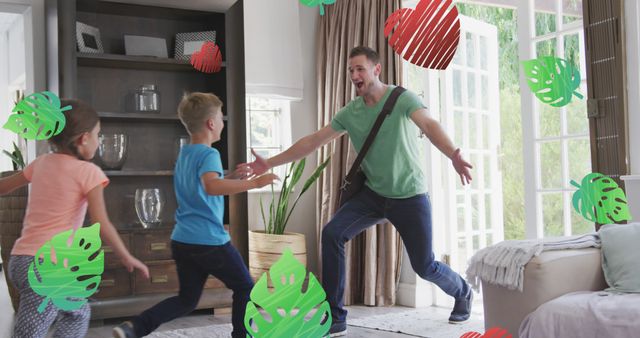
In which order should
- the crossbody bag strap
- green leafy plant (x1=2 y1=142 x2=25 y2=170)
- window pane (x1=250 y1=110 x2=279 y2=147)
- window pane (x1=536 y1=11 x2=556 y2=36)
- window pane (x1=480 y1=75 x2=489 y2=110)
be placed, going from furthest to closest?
window pane (x1=480 y1=75 x2=489 y2=110)
window pane (x1=536 y1=11 x2=556 y2=36)
window pane (x1=250 y1=110 x2=279 y2=147)
the crossbody bag strap
green leafy plant (x1=2 y1=142 x2=25 y2=170)

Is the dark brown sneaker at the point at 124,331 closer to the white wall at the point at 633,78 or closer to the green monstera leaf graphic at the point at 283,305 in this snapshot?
the green monstera leaf graphic at the point at 283,305

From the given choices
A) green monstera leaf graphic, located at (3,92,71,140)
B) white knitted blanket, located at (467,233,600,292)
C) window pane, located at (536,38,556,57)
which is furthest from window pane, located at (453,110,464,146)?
green monstera leaf graphic, located at (3,92,71,140)

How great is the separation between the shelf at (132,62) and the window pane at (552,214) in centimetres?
196

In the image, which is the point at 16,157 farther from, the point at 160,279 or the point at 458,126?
the point at 458,126

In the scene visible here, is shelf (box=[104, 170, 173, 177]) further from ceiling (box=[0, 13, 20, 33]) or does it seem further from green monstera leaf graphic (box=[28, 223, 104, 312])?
ceiling (box=[0, 13, 20, 33])

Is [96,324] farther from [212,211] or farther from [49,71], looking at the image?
[49,71]

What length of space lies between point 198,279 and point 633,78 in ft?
6.26

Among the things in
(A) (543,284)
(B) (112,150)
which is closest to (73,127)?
(B) (112,150)

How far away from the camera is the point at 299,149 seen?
1.95 meters

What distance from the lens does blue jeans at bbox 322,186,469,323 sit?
7.29 feet

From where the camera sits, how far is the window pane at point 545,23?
2994 mm

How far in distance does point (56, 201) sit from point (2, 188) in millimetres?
153

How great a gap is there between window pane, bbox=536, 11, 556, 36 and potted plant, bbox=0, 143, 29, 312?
225 centimetres

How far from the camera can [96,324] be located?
1672 mm
